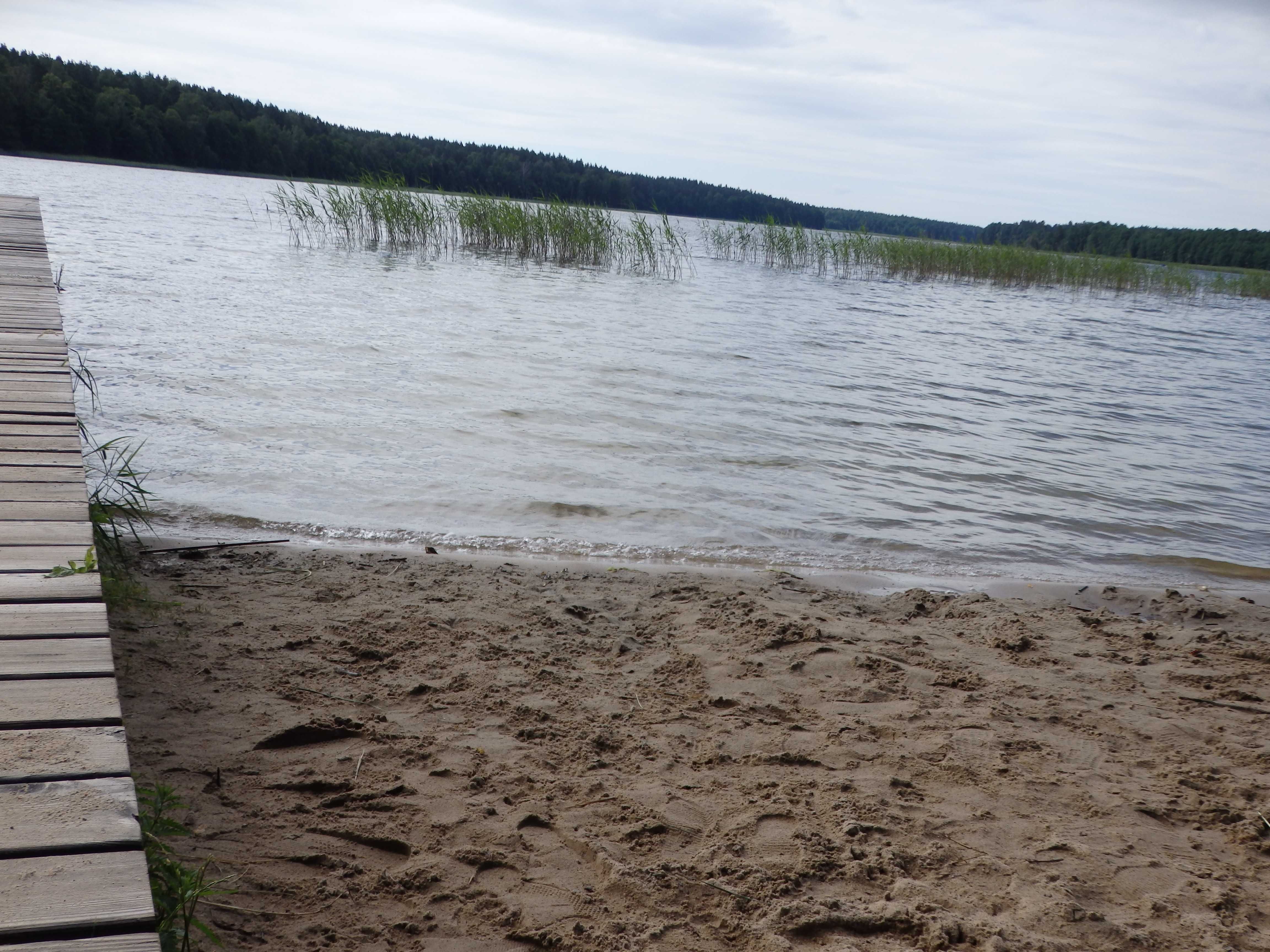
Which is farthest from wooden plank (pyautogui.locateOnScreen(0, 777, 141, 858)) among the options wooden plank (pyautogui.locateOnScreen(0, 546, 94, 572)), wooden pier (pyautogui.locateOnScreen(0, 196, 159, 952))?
wooden plank (pyautogui.locateOnScreen(0, 546, 94, 572))

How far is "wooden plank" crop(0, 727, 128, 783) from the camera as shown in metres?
1.30

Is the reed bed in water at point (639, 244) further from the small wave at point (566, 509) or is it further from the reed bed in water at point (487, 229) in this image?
the small wave at point (566, 509)

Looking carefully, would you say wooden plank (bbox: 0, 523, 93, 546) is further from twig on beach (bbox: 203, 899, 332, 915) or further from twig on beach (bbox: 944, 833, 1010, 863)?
twig on beach (bbox: 944, 833, 1010, 863)

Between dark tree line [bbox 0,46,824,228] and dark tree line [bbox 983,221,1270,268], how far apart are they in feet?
52.5

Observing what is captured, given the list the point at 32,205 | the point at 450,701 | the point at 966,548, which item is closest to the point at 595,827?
the point at 450,701

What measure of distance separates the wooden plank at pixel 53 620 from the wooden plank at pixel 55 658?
3 centimetres

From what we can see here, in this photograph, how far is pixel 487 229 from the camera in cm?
2116

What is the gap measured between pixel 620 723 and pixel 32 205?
11.0m

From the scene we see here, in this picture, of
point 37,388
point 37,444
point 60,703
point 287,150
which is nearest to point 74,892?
point 60,703

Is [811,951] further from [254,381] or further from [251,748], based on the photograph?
[254,381]

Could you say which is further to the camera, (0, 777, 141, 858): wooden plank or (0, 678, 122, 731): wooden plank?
(0, 678, 122, 731): wooden plank

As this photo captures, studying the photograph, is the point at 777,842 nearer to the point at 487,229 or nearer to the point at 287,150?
the point at 487,229

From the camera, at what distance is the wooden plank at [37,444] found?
2924 mm

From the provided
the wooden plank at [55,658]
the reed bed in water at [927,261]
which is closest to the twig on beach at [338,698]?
the wooden plank at [55,658]
